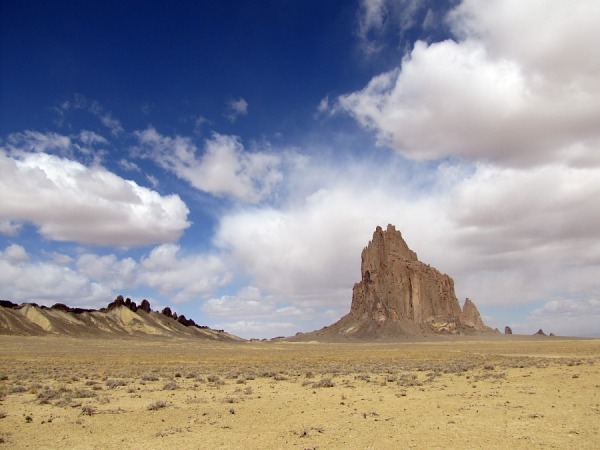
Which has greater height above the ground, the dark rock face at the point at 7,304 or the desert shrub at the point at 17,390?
the dark rock face at the point at 7,304

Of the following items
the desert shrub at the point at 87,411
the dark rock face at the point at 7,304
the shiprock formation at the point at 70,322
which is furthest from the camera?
the dark rock face at the point at 7,304

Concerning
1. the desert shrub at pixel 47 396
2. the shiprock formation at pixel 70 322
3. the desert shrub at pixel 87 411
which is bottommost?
the desert shrub at pixel 87 411

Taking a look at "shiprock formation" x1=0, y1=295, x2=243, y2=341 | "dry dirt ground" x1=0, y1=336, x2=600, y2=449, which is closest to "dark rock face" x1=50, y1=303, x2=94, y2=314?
"shiprock formation" x1=0, y1=295, x2=243, y2=341

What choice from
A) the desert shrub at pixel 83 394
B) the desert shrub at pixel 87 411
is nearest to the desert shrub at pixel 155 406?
the desert shrub at pixel 87 411

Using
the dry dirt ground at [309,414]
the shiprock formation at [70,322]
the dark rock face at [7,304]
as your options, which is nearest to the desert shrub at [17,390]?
the dry dirt ground at [309,414]

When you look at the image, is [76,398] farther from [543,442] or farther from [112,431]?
[543,442]

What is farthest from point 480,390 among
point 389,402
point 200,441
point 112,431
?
point 112,431

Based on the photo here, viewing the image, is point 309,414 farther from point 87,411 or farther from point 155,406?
point 87,411

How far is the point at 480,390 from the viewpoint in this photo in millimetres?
21797

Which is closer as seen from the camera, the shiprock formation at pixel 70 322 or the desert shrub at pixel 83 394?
the desert shrub at pixel 83 394

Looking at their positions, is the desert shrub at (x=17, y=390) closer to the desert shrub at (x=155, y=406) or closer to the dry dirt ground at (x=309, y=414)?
the dry dirt ground at (x=309, y=414)

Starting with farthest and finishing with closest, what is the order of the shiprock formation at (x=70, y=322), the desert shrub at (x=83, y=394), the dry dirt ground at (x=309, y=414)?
the shiprock formation at (x=70, y=322) < the desert shrub at (x=83, y=394) < the dry dirt ground at (x=309, y=414)

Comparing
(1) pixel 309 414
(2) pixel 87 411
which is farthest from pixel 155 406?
(1) pixel 309 414

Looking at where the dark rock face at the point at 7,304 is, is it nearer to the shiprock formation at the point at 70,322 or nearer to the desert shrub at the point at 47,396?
the shiprock formation at the point at 70,322
